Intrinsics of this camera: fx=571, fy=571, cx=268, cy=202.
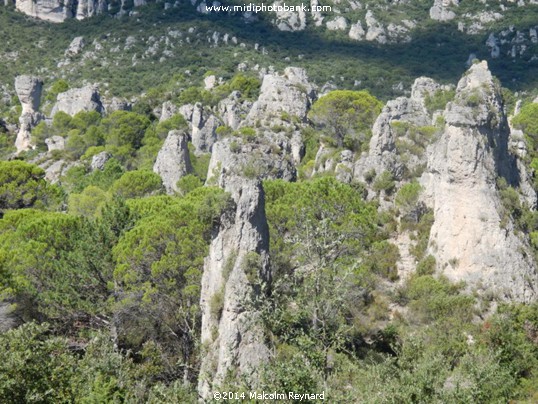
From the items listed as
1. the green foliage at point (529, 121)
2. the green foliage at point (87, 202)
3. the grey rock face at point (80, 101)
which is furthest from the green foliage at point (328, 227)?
the grey rock face at point (80, 101)

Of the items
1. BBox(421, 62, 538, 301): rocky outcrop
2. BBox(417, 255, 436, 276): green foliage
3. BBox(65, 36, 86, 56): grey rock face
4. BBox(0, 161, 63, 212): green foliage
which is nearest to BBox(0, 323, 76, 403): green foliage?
BBox(417, 255, 436, 276): green foliage

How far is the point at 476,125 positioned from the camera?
104 ft

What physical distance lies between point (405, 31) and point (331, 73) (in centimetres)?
2812

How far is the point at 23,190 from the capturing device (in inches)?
1746

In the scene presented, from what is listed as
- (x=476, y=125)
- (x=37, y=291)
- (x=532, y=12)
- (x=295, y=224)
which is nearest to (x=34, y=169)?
(x=37, y=291)

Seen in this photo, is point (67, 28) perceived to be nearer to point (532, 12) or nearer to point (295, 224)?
point (532, 12)

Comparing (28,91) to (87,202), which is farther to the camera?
(28,91)

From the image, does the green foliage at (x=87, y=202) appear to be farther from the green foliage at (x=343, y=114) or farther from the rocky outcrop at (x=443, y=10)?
the rocky outcrop at (x=443, y=10)

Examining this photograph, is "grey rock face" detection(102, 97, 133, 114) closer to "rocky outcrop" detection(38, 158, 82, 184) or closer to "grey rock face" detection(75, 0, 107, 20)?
"rocky outcrop" detection(38, 158, 82, 184)

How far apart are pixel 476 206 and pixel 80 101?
6111 centimetres

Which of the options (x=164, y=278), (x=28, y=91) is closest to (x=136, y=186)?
(x=164, y=278)

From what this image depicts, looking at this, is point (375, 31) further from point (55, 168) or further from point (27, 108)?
point (55, 168)

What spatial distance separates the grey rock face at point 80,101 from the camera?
76.8 metres

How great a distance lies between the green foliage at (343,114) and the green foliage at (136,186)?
16.3 metres
